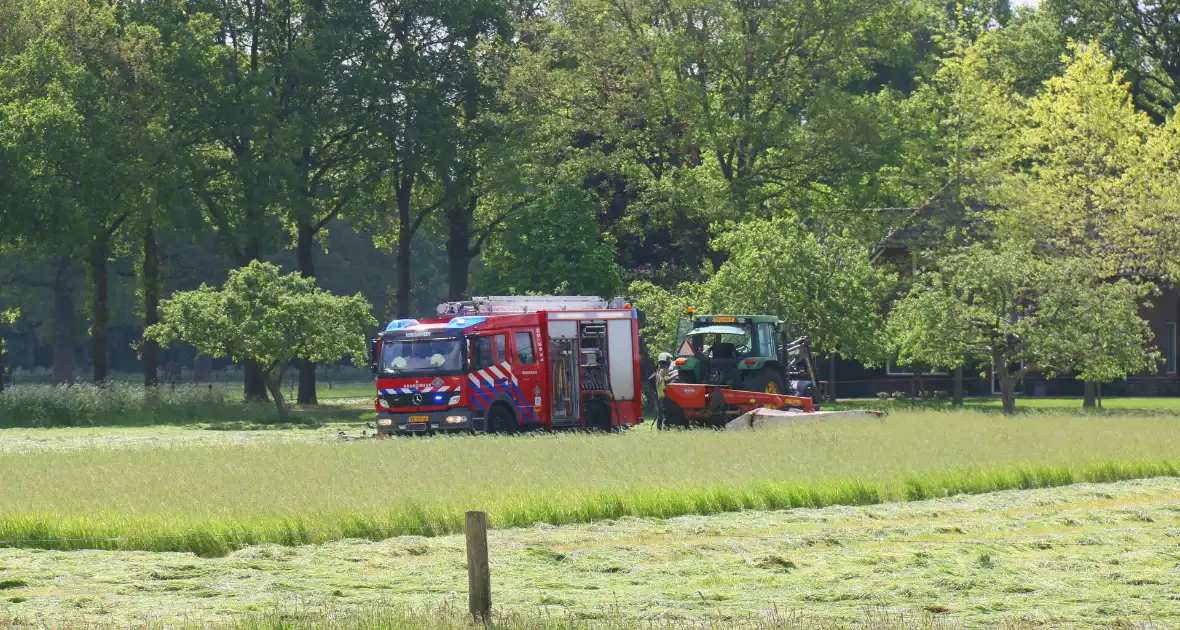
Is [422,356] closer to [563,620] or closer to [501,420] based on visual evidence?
[501,420]

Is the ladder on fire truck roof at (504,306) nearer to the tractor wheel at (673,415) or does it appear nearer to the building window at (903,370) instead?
the tractor wheel at (673,415)

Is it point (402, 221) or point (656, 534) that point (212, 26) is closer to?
point (402, 221)

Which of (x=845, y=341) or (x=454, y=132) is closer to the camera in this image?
(x=845, y=341)

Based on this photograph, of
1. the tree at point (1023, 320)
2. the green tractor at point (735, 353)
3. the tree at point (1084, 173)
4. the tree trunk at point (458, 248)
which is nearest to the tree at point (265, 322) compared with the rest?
the green tractor at point (735, 353)

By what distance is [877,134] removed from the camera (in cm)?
5631

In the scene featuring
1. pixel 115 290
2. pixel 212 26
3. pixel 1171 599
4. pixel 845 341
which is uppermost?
pixel 212 26

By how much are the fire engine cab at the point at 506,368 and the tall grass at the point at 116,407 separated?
13555 millimetres

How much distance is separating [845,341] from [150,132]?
896 inches

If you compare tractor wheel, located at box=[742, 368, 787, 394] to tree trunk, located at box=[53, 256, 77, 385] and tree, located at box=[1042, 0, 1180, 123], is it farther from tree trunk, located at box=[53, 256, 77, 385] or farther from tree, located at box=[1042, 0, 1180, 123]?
tree trunk, located at box=[53, 256, 77, 385]

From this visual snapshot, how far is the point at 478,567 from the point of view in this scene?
1284 centimetres

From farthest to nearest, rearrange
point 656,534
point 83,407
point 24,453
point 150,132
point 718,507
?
point 150,132 < point 83,407 < point 24,453 < point 718,507 < point 656,534

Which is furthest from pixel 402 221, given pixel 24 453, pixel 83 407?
pixel 24 453

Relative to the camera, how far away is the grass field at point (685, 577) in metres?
13.3

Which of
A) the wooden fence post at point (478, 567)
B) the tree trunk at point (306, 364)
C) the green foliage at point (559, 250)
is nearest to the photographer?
the wooden fence post at point (478, 567)
